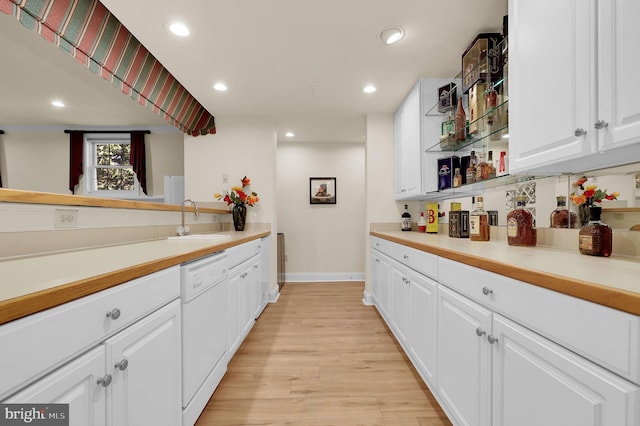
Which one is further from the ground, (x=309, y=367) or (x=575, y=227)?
(x=575, y=227)

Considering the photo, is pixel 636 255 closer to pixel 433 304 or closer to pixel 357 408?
pixel 433 304

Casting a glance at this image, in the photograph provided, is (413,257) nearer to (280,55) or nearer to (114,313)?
(114,313)

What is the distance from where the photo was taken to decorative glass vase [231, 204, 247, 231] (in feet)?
10.3

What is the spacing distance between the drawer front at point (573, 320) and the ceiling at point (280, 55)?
5.49 ft

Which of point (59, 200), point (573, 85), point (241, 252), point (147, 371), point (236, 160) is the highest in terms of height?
point (236, 160)

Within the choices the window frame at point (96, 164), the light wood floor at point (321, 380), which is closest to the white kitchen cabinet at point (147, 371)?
the light wood floor at point (321, 380)

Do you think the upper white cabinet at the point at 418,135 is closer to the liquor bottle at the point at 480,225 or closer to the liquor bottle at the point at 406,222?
the liquor bottle at the point at 406,222

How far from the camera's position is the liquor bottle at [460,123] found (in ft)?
6.84

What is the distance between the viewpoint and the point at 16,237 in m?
1.03

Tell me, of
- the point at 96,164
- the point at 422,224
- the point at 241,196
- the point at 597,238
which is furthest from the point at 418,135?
the point at 96,164

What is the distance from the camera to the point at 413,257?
5.76ft

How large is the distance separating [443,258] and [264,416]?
4.07 ft

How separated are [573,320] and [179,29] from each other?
7.99ft

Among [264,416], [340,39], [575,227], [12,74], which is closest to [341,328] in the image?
[264,416]
